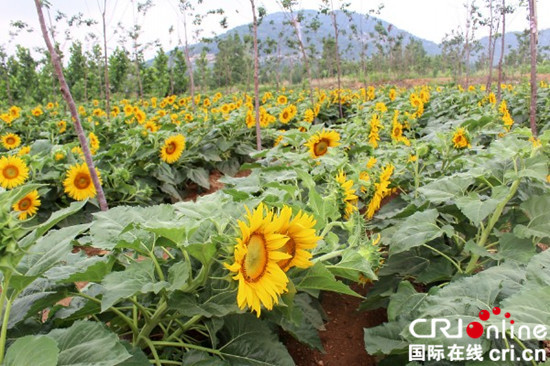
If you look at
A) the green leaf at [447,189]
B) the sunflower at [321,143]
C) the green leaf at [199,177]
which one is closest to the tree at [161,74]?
the green leaf at [199,177]

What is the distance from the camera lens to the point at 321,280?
1420mm

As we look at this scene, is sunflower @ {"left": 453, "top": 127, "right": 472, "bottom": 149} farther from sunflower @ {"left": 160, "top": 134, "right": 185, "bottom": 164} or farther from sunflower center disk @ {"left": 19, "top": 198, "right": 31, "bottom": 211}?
sunflower center disk @ {"left": 19, "top": 198, "right": 31, "bottom": 211}

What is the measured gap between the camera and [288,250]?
126cm

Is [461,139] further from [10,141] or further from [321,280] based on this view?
[10,141]

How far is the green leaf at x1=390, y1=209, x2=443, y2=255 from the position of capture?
6.11 ft

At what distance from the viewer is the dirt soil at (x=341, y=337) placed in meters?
2.07

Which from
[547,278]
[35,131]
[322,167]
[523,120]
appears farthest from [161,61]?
[547,278]

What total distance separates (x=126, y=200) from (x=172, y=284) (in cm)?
342

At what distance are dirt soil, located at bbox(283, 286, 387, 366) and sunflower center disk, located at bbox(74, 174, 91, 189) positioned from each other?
7.91 ft

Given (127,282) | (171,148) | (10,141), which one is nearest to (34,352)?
(127,282)

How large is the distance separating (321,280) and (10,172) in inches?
129

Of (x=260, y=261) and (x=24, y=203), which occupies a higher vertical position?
(x=260, y=261)

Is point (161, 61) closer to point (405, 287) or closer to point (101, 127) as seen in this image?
point (101, 127)

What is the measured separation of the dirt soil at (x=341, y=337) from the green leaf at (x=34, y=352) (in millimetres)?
1302
